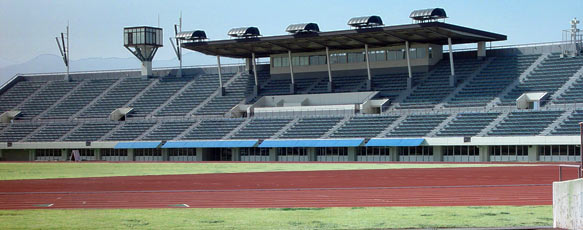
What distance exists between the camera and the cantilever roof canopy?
79.8 metres

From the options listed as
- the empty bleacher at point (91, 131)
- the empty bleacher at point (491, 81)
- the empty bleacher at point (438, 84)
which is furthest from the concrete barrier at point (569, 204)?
the empty bleacher at point (91, 131)

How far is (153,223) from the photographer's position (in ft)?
68.1

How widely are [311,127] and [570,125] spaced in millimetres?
25664

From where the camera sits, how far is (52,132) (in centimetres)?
9800

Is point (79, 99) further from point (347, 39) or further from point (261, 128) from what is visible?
point (347, 39)

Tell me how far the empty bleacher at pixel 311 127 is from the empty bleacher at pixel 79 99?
1311 inches

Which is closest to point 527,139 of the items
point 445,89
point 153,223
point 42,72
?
point 445,89

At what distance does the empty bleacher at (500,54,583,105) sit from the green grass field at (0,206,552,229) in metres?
55.0

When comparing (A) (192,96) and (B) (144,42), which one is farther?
(B) (144,42)

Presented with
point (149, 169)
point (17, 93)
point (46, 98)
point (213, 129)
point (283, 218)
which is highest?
point (17, 93)

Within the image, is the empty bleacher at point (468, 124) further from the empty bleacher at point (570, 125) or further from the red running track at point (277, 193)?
the red running track at point (277, 193)

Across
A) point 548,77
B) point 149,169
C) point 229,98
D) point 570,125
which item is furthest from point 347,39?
point 149,169

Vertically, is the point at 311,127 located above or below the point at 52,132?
above

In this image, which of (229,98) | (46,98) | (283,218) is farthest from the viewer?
(46,98)
